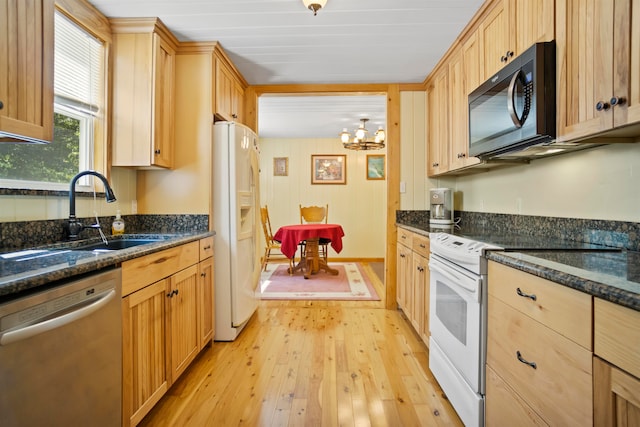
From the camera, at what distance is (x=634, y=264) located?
1023mm

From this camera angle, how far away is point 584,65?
4.03 feet

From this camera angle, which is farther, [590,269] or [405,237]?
[405,237]

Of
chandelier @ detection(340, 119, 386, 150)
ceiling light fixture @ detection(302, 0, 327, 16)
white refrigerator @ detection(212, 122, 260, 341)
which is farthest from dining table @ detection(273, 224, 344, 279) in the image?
ceiling light fixture @ detection(302, 0, 327, 16)

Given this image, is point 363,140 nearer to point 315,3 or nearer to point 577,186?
point 315,3

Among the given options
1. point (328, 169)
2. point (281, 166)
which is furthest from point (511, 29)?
point (281, 166)

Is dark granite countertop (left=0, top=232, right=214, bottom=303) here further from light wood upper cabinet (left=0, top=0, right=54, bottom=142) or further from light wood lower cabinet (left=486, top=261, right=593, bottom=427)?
light wood lower cabinet (left=486, top=261, right=593, bottom=427)

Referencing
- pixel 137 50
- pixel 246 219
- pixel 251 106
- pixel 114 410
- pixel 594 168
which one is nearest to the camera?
pixel 114 410

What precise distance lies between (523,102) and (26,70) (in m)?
2.17

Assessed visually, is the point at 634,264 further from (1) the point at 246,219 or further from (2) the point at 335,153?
(2) the point at 335,153

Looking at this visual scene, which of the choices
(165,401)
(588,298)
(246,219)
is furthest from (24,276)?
(246,219)

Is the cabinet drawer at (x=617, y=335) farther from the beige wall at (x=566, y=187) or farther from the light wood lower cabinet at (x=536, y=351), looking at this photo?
the beige wall at (x=566, y=187)

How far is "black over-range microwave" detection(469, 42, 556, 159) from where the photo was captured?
139cm

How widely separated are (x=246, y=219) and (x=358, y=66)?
68.3 inches

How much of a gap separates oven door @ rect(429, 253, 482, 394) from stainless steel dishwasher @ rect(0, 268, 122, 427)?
1.55 meters
